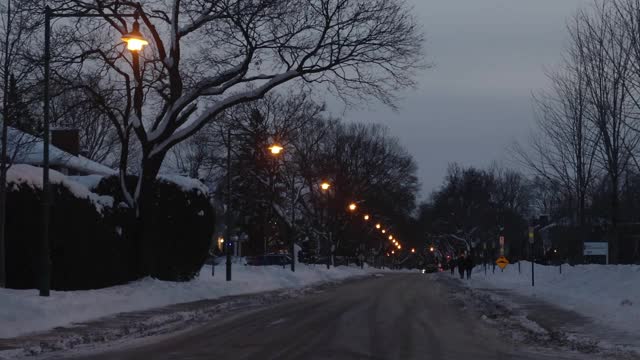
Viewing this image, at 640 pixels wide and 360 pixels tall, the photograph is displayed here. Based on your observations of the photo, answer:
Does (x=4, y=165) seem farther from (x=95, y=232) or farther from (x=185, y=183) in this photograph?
(x=185, y=183)

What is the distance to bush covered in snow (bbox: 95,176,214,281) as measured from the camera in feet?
111

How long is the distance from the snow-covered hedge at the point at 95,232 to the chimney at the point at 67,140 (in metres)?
16.7

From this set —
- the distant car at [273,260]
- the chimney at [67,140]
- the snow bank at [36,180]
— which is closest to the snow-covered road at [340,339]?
the snow bank at [36,180]

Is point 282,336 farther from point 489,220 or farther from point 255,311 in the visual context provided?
point 489,220

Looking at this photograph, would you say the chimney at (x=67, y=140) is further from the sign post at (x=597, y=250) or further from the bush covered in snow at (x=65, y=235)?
the sign post at (x=597, y=250)

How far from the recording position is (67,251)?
27219mm

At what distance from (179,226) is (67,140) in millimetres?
18621

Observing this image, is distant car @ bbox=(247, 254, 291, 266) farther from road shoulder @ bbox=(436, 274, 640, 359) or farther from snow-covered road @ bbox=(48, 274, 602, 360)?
snow-covered road @ bbox=(48, 274, 602, 360)

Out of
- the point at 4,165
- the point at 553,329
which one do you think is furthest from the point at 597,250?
the point at 4,165

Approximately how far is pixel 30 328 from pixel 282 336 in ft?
17.8

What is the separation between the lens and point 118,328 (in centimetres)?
1922

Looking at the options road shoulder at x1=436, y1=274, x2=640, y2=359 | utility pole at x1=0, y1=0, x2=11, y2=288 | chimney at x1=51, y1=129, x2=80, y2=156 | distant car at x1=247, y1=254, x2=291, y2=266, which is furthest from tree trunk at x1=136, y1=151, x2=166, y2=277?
distant car at x1=247, y1=254, x2=291, y2=266

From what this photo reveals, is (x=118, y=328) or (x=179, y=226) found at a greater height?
(x=179, y=226)

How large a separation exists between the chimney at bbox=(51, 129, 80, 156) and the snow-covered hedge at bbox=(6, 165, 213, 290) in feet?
54.9
